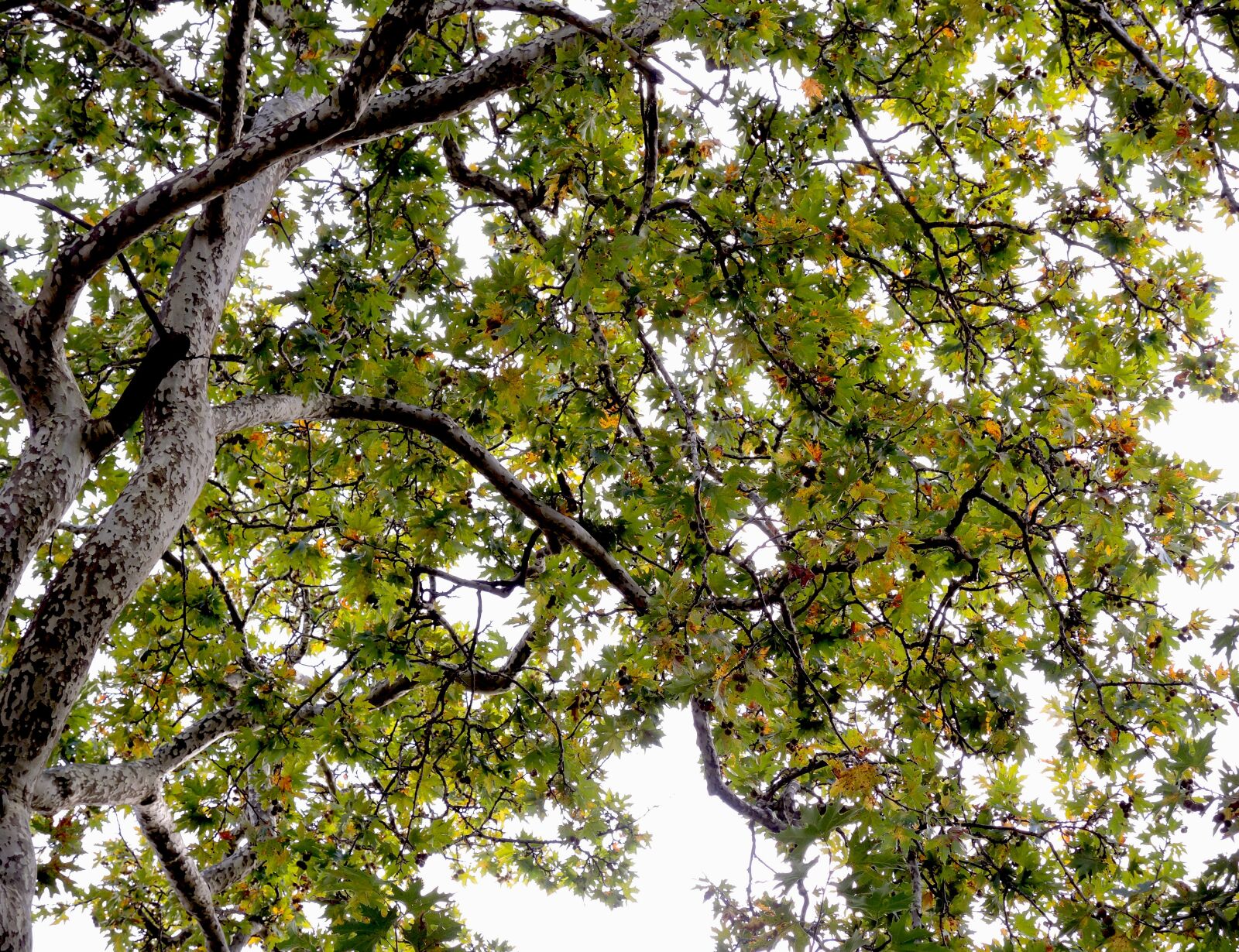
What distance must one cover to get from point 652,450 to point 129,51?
10.2 feet

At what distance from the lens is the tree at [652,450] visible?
260cm

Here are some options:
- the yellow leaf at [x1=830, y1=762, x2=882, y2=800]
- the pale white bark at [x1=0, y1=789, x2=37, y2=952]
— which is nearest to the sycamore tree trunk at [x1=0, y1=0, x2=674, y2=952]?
the pale white bark at [x1=0, y1=789, x2=37, y2=952]

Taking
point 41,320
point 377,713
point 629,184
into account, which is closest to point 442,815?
point 377,713

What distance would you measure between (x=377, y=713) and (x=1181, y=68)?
192 inches

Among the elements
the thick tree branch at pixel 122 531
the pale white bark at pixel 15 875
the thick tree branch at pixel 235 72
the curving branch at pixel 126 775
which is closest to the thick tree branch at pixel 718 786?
the curving branch at pixel 126 775

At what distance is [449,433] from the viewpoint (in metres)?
3.89

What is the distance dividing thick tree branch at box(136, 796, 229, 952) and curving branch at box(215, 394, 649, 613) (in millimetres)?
2180

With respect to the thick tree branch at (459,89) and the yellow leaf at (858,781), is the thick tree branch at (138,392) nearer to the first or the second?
the thick tree branch at (459,89)

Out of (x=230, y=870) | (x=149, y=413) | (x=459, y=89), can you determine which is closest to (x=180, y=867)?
(x=230, y=870)

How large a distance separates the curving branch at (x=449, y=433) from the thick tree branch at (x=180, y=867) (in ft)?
7.15

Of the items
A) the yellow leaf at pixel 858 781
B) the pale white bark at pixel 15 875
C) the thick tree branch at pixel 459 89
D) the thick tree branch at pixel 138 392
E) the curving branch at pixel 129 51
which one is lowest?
the pale white bark at pixel 15 875

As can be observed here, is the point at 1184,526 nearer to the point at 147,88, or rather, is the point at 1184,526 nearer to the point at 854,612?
the point at 854,612

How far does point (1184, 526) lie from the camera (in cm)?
346

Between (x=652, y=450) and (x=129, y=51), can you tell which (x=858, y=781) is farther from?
(x=129, y=51)
